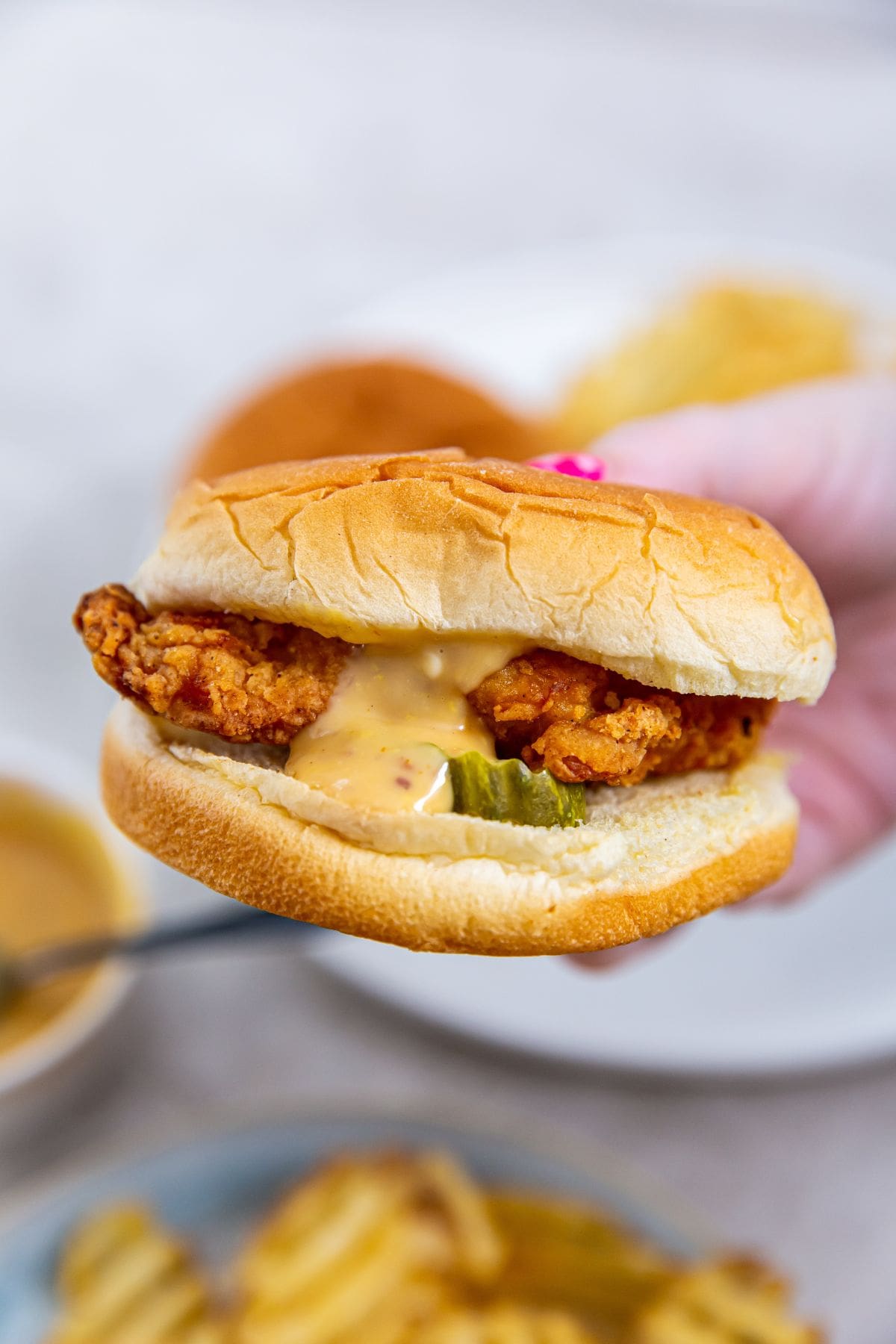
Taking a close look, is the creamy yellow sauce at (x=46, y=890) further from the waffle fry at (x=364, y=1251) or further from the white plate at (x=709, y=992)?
the waffle fry at (x=364, y=1251)

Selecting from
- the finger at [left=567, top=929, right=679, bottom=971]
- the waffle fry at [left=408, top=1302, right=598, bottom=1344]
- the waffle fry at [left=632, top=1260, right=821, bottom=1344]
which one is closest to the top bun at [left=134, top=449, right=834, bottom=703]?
the finger at [left=567, top=929, right=679, bottom=971]

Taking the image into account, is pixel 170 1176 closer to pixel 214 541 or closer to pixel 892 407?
pixel 214 541

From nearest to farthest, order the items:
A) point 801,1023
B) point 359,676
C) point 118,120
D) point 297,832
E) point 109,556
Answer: point 297,832
point 359,676
point 801,1023
point 109,556
point 118,120

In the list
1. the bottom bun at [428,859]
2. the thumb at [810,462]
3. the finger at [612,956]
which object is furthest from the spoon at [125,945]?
the thumb at [810,462]

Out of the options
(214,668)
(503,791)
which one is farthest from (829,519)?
(214,668)

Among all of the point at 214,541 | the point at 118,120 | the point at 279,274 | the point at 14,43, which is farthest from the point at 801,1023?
the point at 14,43
